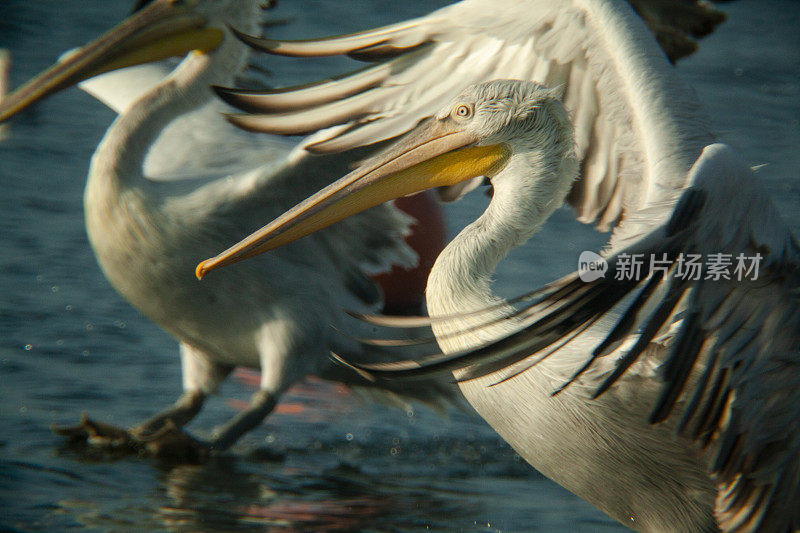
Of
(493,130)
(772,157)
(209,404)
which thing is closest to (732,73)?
(772,157)

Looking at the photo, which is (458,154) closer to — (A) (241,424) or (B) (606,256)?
(B) (606,256)

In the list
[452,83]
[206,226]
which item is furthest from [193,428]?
[452,83]

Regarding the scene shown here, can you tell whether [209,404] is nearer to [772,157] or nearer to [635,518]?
[635,518]

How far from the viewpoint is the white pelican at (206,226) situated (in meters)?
3.86

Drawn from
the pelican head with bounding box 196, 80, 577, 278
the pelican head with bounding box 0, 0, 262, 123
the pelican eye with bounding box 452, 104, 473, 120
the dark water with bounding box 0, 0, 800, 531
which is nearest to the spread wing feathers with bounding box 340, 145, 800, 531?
the pelican head with bounding box 196, 80, 577, 278

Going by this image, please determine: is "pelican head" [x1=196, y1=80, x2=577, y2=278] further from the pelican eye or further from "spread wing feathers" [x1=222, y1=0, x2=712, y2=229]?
"spread wing feathers" [x1=222, y1=0, x2=712, y2=229]

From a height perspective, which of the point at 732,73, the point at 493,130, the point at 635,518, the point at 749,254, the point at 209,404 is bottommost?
the point at 209,404

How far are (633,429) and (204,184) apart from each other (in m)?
1.92

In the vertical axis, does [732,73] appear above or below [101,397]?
above

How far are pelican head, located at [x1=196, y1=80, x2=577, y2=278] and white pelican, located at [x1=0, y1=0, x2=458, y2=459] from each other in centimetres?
91

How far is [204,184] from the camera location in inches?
156

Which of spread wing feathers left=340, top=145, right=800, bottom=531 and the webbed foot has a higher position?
spread wing feathers left=340, top=145, right=800, bottom=531

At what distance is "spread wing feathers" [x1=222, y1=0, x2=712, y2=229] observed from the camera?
10.8ft

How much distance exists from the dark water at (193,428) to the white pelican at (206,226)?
0.70 ft
